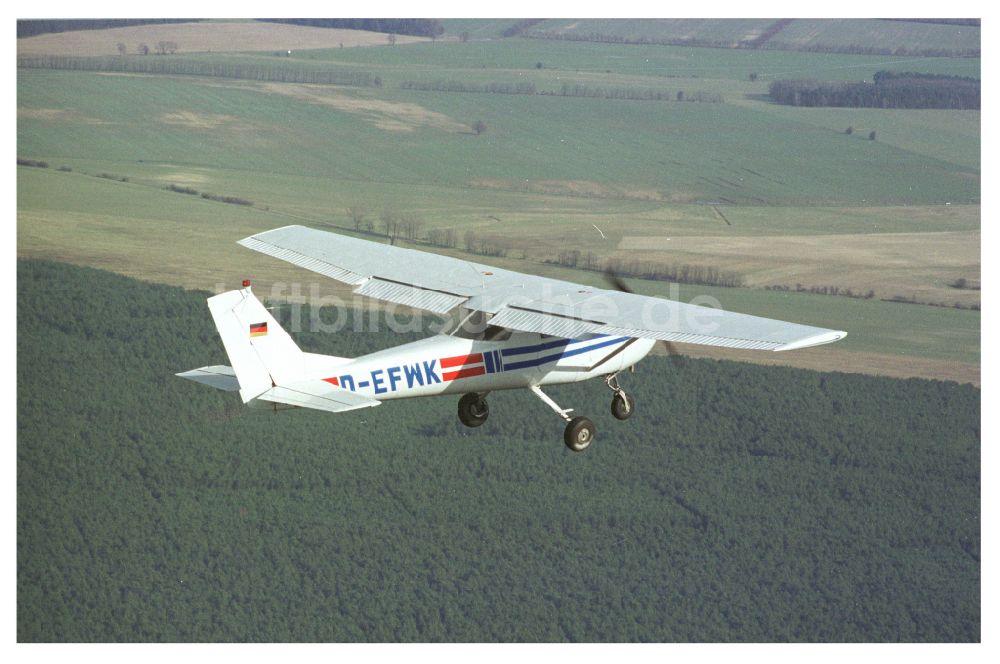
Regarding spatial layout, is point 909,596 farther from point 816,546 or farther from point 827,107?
point 827,107

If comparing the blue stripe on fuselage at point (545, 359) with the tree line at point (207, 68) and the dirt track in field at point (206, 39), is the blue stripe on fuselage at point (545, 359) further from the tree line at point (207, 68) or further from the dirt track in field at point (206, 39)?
the dirt track in field at point (206, 39)

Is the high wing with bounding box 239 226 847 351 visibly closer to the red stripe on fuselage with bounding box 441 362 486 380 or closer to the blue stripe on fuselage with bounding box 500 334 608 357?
the blue stripe on fuselage with bounding box 500 334 608 357

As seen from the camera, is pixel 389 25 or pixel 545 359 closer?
pixel 545 359

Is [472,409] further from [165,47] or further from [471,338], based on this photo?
[165,47]

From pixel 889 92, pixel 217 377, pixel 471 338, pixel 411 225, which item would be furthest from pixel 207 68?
pixel 217 377

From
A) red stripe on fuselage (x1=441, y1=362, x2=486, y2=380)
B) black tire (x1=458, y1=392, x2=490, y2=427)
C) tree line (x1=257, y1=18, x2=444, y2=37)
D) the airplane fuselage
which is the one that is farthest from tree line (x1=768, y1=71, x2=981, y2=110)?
red stripe on fuselage (x1=441, y1=362, x2=486, y2=380)

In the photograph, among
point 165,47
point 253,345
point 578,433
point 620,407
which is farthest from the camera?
point 165,47

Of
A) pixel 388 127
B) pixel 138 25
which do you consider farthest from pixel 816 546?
pixel 138 25
